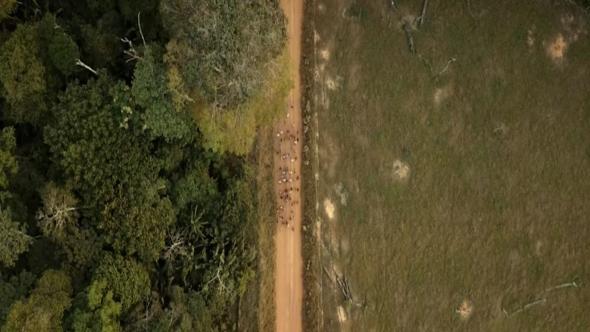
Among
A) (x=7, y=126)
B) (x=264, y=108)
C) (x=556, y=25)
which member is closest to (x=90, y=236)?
(x=7, y=126)

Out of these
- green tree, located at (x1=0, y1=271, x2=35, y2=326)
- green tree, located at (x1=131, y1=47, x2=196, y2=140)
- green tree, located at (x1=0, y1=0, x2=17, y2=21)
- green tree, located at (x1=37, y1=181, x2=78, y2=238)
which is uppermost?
green tree, located at (x1=0, y1=0, x2=17, y2=21)

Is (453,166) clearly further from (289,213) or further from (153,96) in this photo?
(153,96)

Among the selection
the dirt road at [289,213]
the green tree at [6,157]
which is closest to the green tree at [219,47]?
the dirt road at [289,213]

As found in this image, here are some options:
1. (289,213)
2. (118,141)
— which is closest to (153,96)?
(118,141)

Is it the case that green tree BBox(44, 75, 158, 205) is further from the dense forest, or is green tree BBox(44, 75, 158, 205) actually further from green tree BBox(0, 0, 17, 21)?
green tree BBox(0, 0, 17, 21)

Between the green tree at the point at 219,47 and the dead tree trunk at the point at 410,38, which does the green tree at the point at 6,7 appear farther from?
the dead tree trunk at the point at 410,38

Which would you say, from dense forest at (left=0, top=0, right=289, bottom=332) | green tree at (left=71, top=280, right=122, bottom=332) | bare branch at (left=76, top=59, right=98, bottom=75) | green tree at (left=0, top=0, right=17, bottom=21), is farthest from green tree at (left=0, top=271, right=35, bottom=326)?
green tree at (left=0, top=0, right=17, bottom=21)
